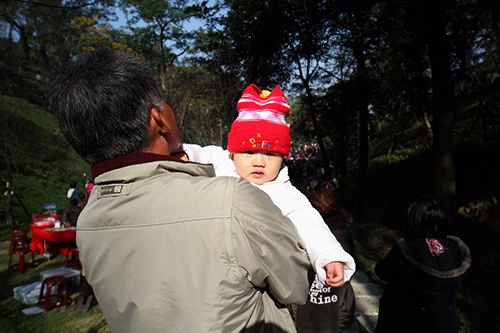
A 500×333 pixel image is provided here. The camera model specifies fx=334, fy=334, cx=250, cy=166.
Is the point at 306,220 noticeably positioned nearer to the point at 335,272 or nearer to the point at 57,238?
the point at 335,272

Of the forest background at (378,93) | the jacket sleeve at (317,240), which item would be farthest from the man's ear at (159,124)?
the forest background at (378,93)

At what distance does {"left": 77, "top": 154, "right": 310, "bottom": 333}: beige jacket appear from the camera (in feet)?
3.12

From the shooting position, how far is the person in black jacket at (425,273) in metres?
2.74

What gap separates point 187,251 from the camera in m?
0.97

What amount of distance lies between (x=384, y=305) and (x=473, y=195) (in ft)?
23.0

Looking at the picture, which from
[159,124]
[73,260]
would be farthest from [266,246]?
[73,260]

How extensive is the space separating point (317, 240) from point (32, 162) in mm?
20987

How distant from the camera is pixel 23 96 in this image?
25688 millimetres

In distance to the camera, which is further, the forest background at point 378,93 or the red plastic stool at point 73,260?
the red plastic stool at point 73,260

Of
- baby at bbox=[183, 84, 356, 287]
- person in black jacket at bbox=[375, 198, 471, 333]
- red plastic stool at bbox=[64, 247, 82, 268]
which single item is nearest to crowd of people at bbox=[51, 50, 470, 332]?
baby at bbox=[183, 84, 356, 287]

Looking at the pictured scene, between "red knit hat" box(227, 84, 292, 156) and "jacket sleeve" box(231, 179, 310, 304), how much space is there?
792mm

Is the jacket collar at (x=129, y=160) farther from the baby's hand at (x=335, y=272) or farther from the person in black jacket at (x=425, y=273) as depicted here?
the person in black jacket at (x=425, y=273)

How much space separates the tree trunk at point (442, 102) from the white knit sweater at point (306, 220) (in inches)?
175

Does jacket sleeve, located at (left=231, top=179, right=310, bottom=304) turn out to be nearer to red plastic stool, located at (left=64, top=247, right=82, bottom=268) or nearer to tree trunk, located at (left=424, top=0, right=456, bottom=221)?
tree trunk, located at (left=424, top=0, right=456, bottom=221)
